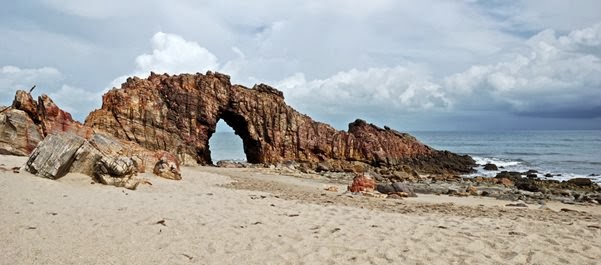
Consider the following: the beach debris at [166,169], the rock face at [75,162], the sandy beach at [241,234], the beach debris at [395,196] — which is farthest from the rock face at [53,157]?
the beach debris at [395,196]

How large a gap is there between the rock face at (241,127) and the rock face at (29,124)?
9.29 m

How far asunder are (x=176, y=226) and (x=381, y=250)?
14.7 ft

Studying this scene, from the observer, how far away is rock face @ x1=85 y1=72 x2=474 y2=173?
36.1 metres

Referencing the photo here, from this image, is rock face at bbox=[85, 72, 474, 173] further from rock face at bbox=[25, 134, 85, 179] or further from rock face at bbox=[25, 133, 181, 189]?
rock face at bbox=[25, 134, 85, 179]

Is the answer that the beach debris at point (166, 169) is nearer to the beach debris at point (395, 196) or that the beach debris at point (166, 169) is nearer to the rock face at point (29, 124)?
the rock face at point (29, 124)

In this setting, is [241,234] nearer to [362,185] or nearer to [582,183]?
[362,185]

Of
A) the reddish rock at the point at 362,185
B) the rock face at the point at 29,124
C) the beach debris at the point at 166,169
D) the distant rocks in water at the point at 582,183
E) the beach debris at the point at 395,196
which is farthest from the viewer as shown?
the distant rocks in water at the point at 582,183

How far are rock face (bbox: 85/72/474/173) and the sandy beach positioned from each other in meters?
23.8

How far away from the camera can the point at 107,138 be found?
73.7ft

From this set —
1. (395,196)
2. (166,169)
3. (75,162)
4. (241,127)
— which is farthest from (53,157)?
(241,127)

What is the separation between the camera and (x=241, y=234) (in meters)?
9.41

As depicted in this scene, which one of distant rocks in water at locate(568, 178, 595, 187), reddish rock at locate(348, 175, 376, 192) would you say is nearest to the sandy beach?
reddish rock at locate(348, 175, 376, 192)

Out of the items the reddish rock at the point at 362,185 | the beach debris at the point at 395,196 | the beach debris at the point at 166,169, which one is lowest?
the beach debris at the point at 395,196

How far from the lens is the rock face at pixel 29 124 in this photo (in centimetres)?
2131
